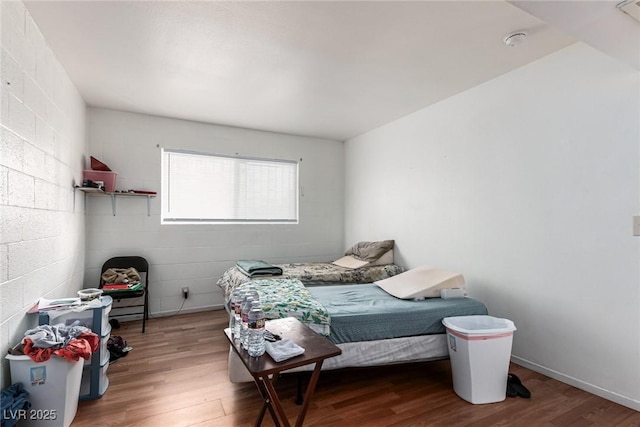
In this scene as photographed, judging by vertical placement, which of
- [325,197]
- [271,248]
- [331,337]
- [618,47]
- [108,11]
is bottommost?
[331,337]

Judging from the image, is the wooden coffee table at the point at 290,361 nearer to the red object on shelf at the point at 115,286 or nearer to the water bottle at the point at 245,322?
the water bottle at the point at 245,322

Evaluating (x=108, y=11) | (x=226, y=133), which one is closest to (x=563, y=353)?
(x=108, y=11)

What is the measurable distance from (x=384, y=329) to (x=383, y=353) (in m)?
0.17

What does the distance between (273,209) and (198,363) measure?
97.5 inches

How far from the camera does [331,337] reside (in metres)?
2.22

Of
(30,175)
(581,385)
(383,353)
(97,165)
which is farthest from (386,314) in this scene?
(97,165)

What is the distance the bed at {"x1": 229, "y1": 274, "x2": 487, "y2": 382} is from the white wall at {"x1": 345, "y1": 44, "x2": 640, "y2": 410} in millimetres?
516

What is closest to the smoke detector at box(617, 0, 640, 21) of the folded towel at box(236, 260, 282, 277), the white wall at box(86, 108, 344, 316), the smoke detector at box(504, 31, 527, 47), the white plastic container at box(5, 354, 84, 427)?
the smoke detector at box(504, 31, 527, 47)

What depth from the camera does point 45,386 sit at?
1708 millimetres

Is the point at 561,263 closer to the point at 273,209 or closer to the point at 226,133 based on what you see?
the point at 273,209

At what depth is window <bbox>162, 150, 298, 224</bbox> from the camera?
4086 millimetres

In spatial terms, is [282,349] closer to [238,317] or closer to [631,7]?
[238,317]

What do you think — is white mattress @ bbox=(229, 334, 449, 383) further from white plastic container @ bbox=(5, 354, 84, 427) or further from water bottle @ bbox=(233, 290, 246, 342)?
white plastic container @ bbox=(5, 354, 84, 427)

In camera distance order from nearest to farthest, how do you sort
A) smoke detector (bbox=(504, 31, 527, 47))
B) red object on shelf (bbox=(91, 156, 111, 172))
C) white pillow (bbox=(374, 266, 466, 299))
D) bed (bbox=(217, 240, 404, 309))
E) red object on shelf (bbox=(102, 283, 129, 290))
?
smoke detector (bbox=(504, 31, 527, 47))
white pillow (bbox=(374, 266, 466, 299))
red object on shelf (bbox=(102, 283, 129, 290))
red object on shelf (bbox=(91, 156, 111, 172))
bed (bbox=(217, 240, 404, 309))
